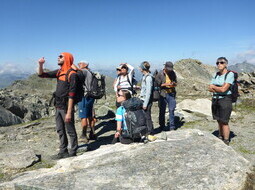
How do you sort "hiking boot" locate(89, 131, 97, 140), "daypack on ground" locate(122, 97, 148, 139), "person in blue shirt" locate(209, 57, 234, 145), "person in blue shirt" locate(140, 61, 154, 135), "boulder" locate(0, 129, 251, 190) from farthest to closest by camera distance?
"hiking boot" locate(89, 131, 97, 140) < "person in blue shirt" locate(140, 61, 154, 135) < "person in blue shirt" locate(209, 57, 234, 145) < "daypack on ground" locate(122, 97, 148, 139) < "boulder" locate(0, 129, 251, 190)

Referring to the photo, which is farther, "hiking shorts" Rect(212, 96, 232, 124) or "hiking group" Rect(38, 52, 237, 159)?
"hiking shorts" Rect(212, 96, 232, 124)

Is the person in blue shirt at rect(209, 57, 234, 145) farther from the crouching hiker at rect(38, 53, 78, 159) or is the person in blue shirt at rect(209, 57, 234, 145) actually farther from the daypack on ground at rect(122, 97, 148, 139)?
the crouching hiker at rect(38, 53, 78, 159)

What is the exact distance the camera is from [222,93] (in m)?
7.95

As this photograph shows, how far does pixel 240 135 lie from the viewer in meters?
10.5

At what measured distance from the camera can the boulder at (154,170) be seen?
455cm

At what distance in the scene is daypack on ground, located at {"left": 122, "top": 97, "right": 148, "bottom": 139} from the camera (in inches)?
264

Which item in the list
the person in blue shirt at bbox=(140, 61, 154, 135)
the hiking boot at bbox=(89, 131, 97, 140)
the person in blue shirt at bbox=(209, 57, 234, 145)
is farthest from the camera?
the hiking boot at bbox=(89, 131, 97, 140)

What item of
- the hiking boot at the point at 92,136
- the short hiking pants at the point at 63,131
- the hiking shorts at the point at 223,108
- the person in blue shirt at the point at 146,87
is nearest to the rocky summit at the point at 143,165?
the hiking boot at the point at 92,136

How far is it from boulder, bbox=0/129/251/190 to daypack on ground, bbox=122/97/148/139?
0.47 m

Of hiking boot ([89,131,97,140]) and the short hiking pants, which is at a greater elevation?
the short hiking pants

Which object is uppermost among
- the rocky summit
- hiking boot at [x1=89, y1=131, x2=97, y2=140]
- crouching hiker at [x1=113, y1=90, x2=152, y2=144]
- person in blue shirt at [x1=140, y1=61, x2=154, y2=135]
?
person in blue shirt at [x1=140, y1=61, x2=154, y2=135]

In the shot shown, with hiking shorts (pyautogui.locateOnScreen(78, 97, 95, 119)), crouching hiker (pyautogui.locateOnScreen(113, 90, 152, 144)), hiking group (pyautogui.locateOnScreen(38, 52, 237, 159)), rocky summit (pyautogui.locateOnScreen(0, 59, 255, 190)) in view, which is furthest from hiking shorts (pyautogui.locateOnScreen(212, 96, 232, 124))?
hiking shorts (pyautogui.locateOnScreen(78, 97, 95, 119))

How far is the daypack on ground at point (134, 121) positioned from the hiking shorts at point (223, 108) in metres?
3.10

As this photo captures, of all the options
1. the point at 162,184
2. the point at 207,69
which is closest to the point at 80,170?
the point at 162,184
